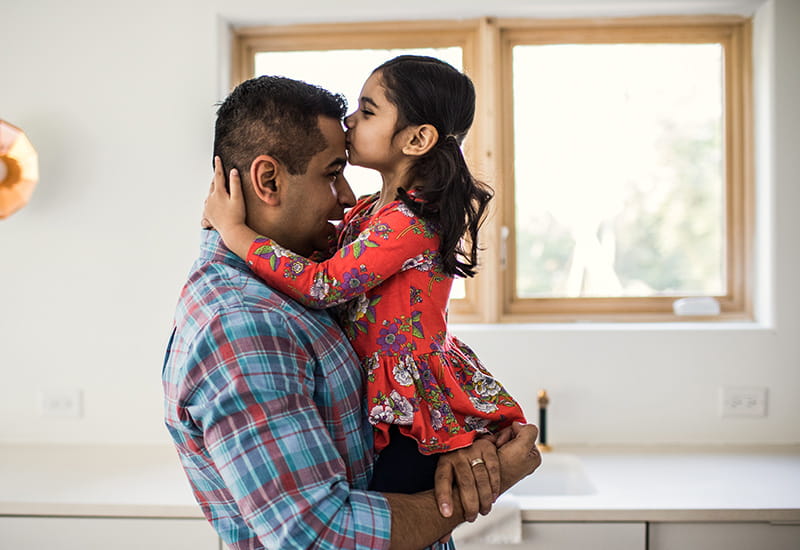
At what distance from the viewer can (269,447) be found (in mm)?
835

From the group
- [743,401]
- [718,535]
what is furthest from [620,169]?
[718,535]

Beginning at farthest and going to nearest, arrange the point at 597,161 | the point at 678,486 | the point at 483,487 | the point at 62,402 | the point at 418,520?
the point at 597,161
the point at 62,402
the point at 678,486
the point at 483,487
the point at 418,520

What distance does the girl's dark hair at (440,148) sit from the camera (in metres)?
1.23

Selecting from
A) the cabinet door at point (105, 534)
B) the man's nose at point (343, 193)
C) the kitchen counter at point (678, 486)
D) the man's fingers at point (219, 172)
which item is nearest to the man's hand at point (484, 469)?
the man's nose at point (343, 193)

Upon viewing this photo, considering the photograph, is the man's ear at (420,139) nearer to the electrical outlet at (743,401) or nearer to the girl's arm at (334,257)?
the girl's arm at (334,257)

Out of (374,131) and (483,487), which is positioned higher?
(374,131)

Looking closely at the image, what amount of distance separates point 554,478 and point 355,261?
1.35 metres

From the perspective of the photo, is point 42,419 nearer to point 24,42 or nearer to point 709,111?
point 24,42

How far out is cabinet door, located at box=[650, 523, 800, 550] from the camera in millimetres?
1791

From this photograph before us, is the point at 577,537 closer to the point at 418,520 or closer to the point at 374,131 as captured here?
the point at 418,520

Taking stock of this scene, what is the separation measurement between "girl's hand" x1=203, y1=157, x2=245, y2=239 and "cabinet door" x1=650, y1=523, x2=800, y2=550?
1333mm

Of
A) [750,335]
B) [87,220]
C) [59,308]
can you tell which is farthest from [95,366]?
[750,335]

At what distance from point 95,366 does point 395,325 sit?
1537 millimetres

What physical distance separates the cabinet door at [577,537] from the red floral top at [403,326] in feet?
2.17
